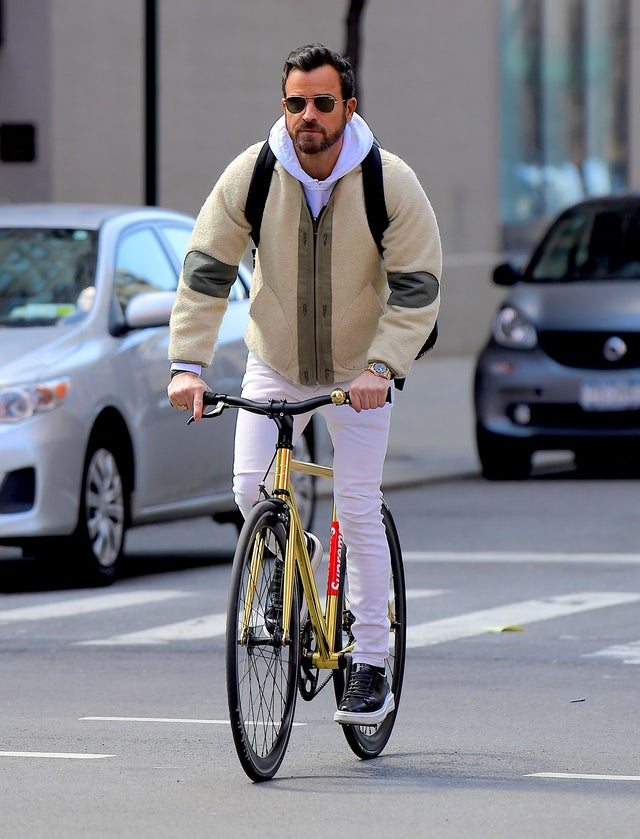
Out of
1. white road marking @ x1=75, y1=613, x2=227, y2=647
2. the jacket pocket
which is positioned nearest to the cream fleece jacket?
the jacket pocket

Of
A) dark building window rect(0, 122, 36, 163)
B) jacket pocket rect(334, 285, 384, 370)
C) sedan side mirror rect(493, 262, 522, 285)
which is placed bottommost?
sedan side mirror rect(493, 262, 522, 285)

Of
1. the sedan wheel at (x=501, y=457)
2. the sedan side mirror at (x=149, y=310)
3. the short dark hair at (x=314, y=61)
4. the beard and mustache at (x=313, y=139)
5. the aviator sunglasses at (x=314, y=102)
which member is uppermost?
the short dark hair at (x=314, y=61)

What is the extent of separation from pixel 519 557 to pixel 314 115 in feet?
18.3

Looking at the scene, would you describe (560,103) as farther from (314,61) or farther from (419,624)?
(314,61)

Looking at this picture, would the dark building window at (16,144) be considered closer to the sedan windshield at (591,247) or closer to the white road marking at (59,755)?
the sedan windshield at (591,247)

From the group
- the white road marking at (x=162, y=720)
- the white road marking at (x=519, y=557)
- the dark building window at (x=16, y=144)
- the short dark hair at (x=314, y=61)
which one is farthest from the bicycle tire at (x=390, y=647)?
the dark building window at (x=16, y=144)

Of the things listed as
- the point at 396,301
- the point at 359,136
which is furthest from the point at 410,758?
the point at 359,136

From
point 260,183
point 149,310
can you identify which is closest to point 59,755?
point 260,183

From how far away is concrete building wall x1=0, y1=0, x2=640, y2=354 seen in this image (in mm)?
Result: 21875

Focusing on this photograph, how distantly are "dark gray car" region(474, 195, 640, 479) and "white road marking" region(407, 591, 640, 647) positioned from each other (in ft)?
16.6

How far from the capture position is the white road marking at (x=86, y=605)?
9328 mm

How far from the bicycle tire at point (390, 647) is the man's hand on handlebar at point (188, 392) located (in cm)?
64

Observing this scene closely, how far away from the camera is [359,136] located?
19.7 feet

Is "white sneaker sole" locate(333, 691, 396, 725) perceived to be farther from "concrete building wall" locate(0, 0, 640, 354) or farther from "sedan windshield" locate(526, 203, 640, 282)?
"concrete building wall" locate(0, 0, 640, 354)
